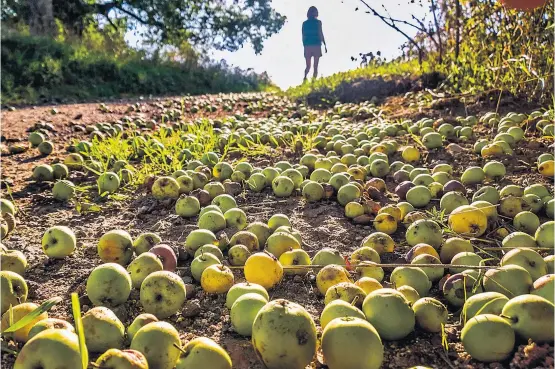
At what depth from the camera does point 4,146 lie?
5.56m

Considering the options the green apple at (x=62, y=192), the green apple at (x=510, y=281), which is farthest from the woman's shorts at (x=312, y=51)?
the green apple at (x=510, y=281)

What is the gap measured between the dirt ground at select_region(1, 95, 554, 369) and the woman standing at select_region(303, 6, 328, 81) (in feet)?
29.3

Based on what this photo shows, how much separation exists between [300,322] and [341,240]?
1.42 meters

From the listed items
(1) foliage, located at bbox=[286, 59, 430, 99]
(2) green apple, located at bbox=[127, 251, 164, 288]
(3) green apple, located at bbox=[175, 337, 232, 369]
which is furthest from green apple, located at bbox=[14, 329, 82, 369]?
(1) foliage, located at bbox=[286, 59, 430, 99]

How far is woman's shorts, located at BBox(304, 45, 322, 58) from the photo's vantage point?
1391 centimetres

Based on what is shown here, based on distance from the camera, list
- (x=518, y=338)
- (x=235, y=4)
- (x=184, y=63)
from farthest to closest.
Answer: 1. (x=235, y=4)
2. (x=184, y=63)
3. (x=518, y=338)

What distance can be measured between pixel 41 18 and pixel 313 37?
8.22 meters

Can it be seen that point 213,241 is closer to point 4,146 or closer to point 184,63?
point 4,146

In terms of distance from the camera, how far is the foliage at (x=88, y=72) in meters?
9.93

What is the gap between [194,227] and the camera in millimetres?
3242

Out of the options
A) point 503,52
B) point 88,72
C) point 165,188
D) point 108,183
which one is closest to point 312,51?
point 88,72

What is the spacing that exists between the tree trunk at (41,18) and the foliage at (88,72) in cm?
104

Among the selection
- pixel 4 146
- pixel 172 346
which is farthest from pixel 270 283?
pixel 4 146

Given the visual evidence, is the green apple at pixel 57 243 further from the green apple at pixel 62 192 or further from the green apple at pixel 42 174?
the green apple at pixel 42 174
